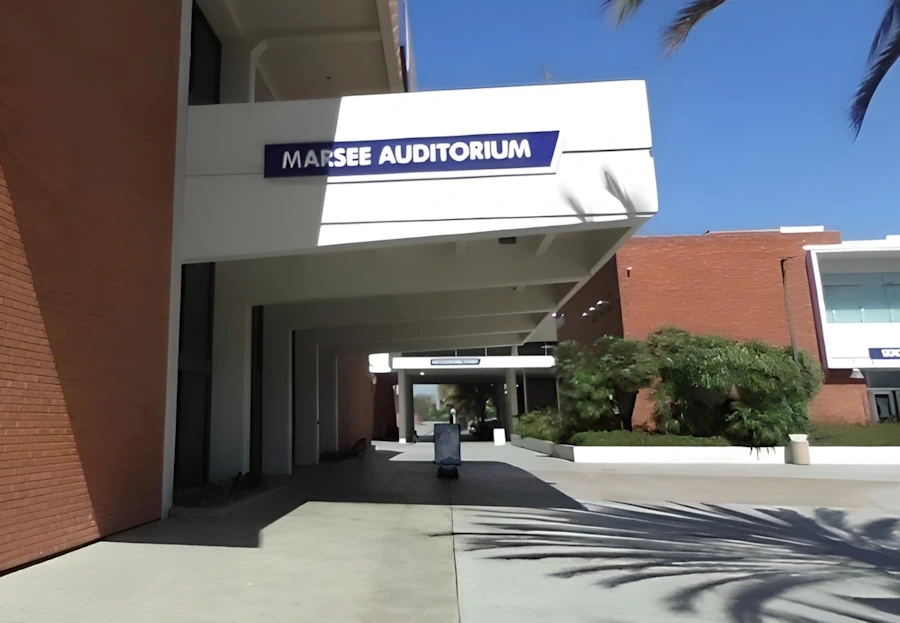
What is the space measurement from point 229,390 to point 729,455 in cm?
1594

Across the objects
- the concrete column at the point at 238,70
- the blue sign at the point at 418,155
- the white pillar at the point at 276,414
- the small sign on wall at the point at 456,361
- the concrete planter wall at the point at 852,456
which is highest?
the concrete column at the point at 238,70

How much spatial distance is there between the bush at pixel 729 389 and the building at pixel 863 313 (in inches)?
239

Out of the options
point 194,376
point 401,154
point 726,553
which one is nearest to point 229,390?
point 194,376

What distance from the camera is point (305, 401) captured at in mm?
18812

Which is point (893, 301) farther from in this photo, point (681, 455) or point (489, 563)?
point (489, 563)

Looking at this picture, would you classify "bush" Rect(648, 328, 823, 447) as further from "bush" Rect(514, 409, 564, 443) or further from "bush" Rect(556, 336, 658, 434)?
"bush" Rect(514, 409, 564, 443)

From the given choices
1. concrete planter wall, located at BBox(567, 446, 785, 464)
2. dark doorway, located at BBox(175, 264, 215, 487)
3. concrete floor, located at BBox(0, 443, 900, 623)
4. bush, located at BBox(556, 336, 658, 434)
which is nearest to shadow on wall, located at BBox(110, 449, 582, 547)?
concrete floor, located at BBox(0, 443, 900, 623)

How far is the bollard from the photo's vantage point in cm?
2020

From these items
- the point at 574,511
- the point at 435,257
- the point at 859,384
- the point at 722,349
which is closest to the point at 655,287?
the point at 722,349

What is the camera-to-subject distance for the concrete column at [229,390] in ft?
39.2

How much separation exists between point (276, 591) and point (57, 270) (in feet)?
12.3

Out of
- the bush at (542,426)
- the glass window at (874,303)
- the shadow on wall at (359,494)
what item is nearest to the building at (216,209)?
the shadow on wall at (359,494)

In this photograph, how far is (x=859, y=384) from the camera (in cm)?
2816

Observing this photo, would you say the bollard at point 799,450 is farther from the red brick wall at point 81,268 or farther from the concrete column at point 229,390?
the red brick wall at point 81,268
